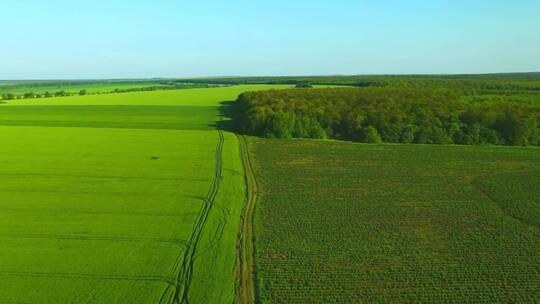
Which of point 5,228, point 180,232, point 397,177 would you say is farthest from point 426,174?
point 5,228

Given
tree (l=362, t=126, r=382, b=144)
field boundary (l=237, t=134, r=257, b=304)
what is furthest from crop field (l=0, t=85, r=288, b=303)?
tree (l=362, t=126, r=382, b=144)

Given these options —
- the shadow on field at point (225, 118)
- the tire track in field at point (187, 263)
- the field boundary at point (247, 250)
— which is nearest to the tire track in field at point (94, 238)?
the tire track in field at point (187, 263)

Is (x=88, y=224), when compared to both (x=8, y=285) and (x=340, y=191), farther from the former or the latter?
(x=340, y=191)

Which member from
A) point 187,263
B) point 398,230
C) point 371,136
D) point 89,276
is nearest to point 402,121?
point 371,136

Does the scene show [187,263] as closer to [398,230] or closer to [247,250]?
[247,250]

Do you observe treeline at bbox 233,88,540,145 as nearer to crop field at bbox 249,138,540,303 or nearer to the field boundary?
crop field at bbox 249,138,540,303
